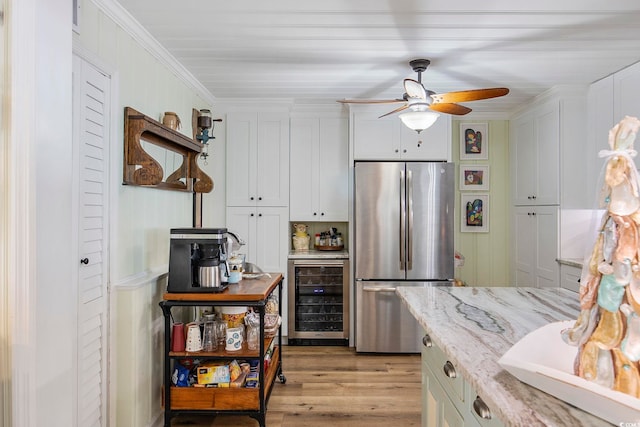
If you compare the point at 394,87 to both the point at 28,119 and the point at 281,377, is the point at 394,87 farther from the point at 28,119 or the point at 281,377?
the point at 28,119

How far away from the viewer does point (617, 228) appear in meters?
0.81

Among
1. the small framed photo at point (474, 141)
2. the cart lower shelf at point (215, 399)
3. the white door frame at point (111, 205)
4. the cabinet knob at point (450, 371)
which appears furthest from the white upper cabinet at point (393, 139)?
the cabinet knob at point (450, 371)

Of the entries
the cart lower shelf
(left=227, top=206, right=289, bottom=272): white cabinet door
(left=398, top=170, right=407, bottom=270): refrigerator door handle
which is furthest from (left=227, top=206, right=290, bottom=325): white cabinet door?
the cart lower shelf

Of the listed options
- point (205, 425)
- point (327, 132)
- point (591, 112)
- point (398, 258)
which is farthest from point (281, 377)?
point (591, 112)

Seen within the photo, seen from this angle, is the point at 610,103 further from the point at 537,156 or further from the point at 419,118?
the point at 419,118

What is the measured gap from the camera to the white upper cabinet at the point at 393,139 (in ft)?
12.8

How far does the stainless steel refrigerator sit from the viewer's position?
3686 millimetres

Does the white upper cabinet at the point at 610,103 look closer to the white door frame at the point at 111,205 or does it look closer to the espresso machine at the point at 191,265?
the espresso machine at the point at 191,265

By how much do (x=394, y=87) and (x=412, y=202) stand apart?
1.06 meters

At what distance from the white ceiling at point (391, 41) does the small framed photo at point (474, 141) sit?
820 millimetres

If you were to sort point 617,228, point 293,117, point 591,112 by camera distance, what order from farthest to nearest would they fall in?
point 293,117, point 591,112, point 617,228

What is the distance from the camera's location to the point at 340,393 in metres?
2.94

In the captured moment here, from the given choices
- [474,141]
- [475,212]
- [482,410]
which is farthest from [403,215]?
[482,410]

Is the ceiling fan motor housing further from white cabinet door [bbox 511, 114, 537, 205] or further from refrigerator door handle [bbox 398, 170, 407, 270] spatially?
white cabinet door [bbox 511, 114, 537, 205]
